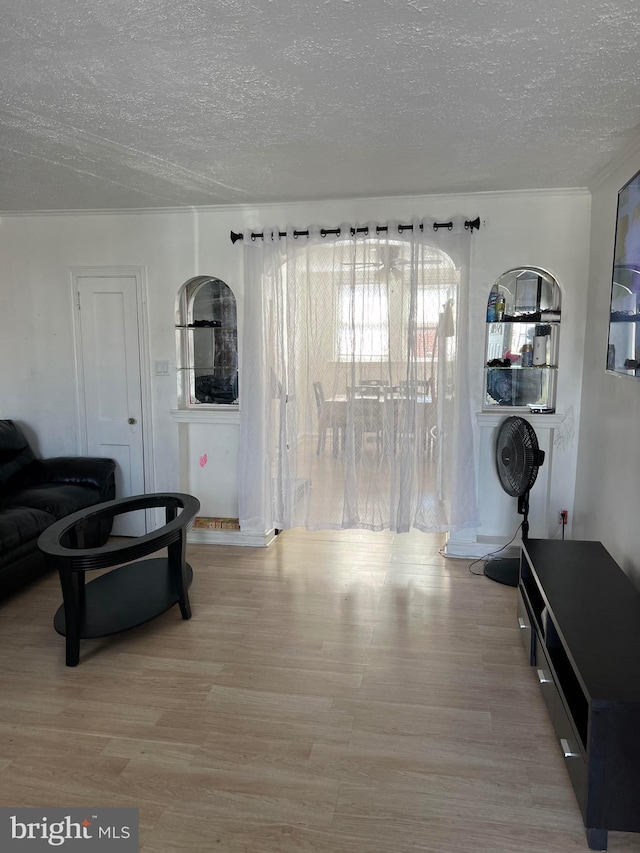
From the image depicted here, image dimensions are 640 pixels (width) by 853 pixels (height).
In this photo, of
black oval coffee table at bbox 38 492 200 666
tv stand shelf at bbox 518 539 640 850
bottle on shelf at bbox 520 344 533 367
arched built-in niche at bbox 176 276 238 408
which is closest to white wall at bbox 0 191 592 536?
arched built-in niche at bbox 176 276 238 408

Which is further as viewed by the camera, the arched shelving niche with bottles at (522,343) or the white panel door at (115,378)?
the white panel door at (115,378)

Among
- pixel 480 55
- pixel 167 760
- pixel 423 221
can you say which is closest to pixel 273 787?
pixel 167 760

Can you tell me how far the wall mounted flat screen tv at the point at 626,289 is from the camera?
2525mm

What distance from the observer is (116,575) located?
11.2ft

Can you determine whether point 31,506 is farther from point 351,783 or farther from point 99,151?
point 351,783

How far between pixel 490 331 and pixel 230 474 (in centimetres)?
220

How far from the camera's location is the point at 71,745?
2189 mm

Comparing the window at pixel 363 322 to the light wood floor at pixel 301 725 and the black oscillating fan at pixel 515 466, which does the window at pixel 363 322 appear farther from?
the light wood floor at pixel 301 725

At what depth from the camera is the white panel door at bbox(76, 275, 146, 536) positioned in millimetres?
4371

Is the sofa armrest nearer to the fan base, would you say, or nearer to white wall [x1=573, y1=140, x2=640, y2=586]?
the fan base

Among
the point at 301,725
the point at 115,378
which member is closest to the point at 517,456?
the point at 301,725

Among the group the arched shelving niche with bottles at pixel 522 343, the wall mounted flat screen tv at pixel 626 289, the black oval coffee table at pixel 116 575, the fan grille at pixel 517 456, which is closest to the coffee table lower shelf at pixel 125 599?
the black oval coffee table at pixel 116 575

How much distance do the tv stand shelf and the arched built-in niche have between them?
261cm

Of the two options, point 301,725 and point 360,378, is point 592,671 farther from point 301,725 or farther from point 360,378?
point 360,378
